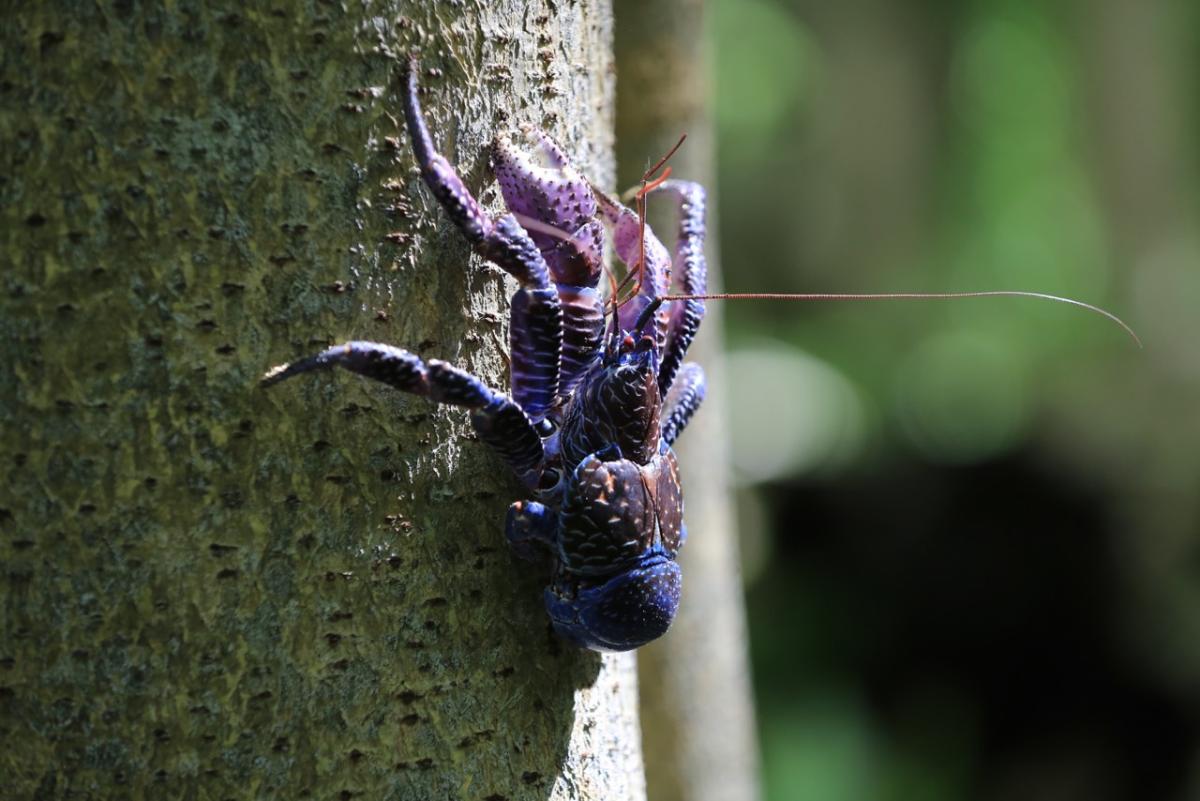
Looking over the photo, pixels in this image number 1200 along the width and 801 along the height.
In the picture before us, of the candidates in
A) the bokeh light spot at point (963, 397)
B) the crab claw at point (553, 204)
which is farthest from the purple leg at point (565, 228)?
the bokeh light spot at point (963, 397)

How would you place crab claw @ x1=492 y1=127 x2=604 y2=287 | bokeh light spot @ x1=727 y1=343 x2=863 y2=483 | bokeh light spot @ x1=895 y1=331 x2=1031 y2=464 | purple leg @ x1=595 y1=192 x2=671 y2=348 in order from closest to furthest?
crab claw @ x1=492 y1=127 x2=604 y2=287 → purple leg @ x1=595 y1=192 x2=671 y2=348 → bokeh light spot @ x1=895 y1=331 x2=1031 y2=464 → bokeh light spot @ x1=727 y1=343 x2=863 y2=483

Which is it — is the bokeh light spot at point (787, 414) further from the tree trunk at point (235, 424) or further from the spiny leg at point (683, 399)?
the tree trunk at point (235, 424)

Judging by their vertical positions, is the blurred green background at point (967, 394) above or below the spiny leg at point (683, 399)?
below

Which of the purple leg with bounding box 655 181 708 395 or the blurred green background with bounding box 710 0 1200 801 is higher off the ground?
the purple leg with bounding box 655 181 708 395

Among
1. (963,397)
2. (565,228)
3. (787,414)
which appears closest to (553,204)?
(565,228)

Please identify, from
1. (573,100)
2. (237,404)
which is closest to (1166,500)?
(573,100)

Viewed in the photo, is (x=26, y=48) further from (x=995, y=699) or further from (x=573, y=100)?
(x=995, y=699)

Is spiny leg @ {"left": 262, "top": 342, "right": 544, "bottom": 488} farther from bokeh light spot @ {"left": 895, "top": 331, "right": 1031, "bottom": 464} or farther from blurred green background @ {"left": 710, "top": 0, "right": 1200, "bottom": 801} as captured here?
bokeh light spot @ {"left": 895, "top": 331, "right": 1031, "bottom": 464}

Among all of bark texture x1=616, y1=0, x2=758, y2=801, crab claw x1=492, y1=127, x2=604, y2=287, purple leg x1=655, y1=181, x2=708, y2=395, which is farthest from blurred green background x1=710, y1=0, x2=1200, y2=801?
crab claw x1=492, y1=127, x2=604, y2=287
